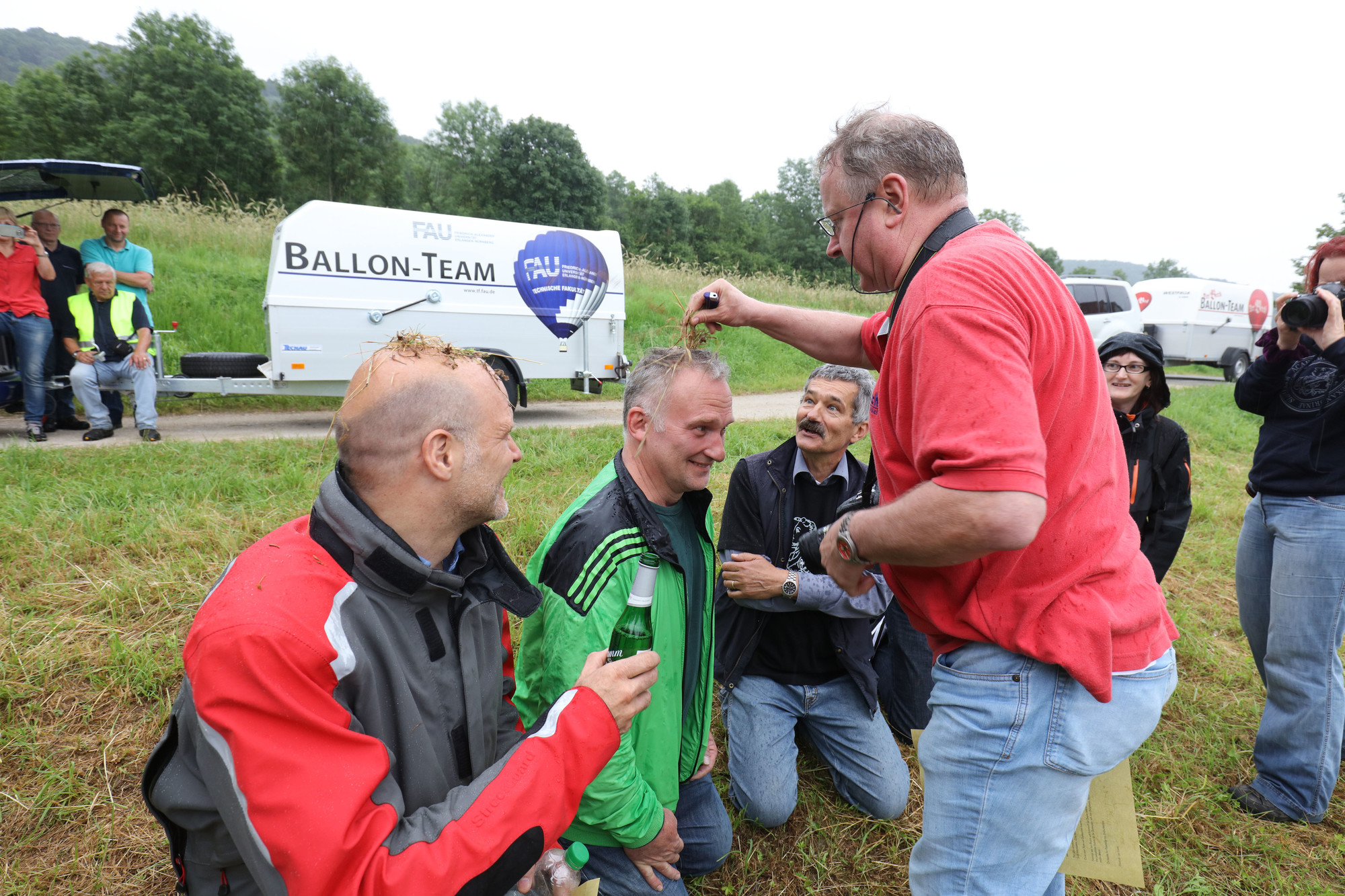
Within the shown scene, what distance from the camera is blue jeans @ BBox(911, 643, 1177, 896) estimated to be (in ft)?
4.92

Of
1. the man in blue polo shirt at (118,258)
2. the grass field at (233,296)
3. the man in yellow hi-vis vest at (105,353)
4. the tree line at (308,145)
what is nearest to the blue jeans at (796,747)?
the grass field at (233,296)

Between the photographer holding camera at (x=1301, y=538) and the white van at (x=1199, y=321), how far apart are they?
20091mm

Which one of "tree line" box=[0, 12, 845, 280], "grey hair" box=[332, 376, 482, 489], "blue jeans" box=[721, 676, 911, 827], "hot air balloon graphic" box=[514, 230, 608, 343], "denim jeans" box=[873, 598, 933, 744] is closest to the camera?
"grey hair" box=[332, 376, 482, 489]

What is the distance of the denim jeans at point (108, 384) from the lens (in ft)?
24.4

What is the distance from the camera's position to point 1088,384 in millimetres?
1511

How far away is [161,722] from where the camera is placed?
2.97 m

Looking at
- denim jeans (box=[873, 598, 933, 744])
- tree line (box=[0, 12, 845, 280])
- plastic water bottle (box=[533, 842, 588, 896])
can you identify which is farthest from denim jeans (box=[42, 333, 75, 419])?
tree line (box=[0, 12, 845, 280])

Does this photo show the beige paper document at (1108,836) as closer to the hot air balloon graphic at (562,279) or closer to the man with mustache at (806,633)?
the man with mustache at (806,633)

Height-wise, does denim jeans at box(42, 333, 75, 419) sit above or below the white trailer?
below

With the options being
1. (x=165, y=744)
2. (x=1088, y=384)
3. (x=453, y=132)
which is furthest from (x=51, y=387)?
(x=453, y=132)

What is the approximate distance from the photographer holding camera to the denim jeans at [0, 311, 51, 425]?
34.4 feet

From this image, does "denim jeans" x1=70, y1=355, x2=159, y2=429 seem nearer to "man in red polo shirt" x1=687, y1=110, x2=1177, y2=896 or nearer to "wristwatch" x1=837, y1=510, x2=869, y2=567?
"wristwatch" x1=837, y1=510, x2=869, y2=567

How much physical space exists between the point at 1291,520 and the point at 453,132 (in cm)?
5510

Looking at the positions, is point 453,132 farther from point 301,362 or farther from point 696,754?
point 696,754
